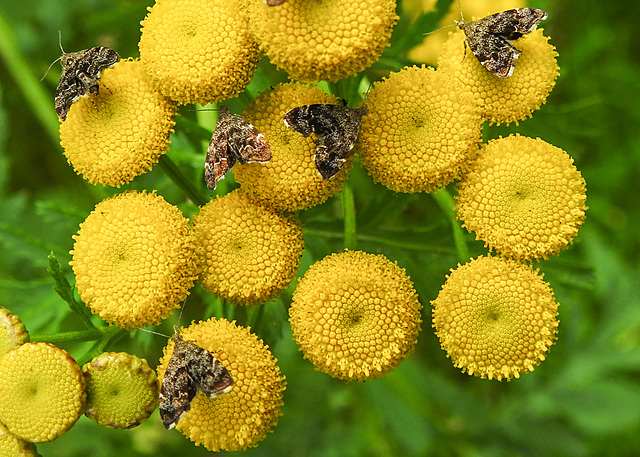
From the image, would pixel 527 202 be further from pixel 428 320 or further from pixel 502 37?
pixel 428 320

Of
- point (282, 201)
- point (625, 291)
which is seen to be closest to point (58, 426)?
point (282, 201)

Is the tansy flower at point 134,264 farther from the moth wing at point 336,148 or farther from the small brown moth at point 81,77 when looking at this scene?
the moth wing at point 336,148

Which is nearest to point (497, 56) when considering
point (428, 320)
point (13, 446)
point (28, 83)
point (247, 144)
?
point (247, 144)

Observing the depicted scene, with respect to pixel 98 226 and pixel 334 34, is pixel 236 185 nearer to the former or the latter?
pixel 98 226

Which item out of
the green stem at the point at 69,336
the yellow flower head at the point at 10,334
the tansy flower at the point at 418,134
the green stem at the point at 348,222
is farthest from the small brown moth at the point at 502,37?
the yellow flower head at the point at 10,334

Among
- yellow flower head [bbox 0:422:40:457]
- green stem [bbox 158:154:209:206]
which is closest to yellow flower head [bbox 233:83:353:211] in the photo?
green stem [bbox 158:154:209:206]

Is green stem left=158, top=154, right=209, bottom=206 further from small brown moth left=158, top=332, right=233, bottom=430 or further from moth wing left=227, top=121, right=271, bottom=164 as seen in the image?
small brown moth left=158, top=332, right=233, bottom=430

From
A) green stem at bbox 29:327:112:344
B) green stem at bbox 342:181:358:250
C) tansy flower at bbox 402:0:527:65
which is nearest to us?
green stem at bbox 29:327:112:344
